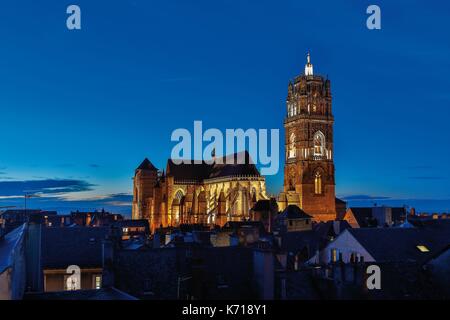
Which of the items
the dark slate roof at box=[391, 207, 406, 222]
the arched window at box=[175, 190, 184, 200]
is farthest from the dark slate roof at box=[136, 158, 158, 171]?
the dark slate roof at box=[391, 207, 406, 222]

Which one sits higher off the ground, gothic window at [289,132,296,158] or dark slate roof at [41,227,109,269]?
gothic window at [289,132,296,158]

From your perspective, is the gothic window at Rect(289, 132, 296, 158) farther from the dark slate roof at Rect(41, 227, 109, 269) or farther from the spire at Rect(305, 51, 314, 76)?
the dark slate roof at Rect(41, 227, 109, 269)

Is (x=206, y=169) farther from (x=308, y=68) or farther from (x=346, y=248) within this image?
(x=346, y=248)

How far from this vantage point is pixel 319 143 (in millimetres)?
131750

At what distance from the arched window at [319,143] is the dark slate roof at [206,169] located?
52.1 feet

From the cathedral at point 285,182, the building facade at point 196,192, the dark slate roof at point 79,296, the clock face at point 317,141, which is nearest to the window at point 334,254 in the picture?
the dark slate roof at point 79,296

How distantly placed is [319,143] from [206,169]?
35.4 meters

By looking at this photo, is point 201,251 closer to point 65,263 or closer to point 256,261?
point 256,261

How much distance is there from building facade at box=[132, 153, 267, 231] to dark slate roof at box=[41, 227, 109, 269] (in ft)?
293

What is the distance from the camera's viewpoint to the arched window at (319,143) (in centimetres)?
13075

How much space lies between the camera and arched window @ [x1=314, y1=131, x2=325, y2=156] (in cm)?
13075

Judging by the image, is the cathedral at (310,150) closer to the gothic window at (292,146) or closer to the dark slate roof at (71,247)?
the gothic window at (292,146)
